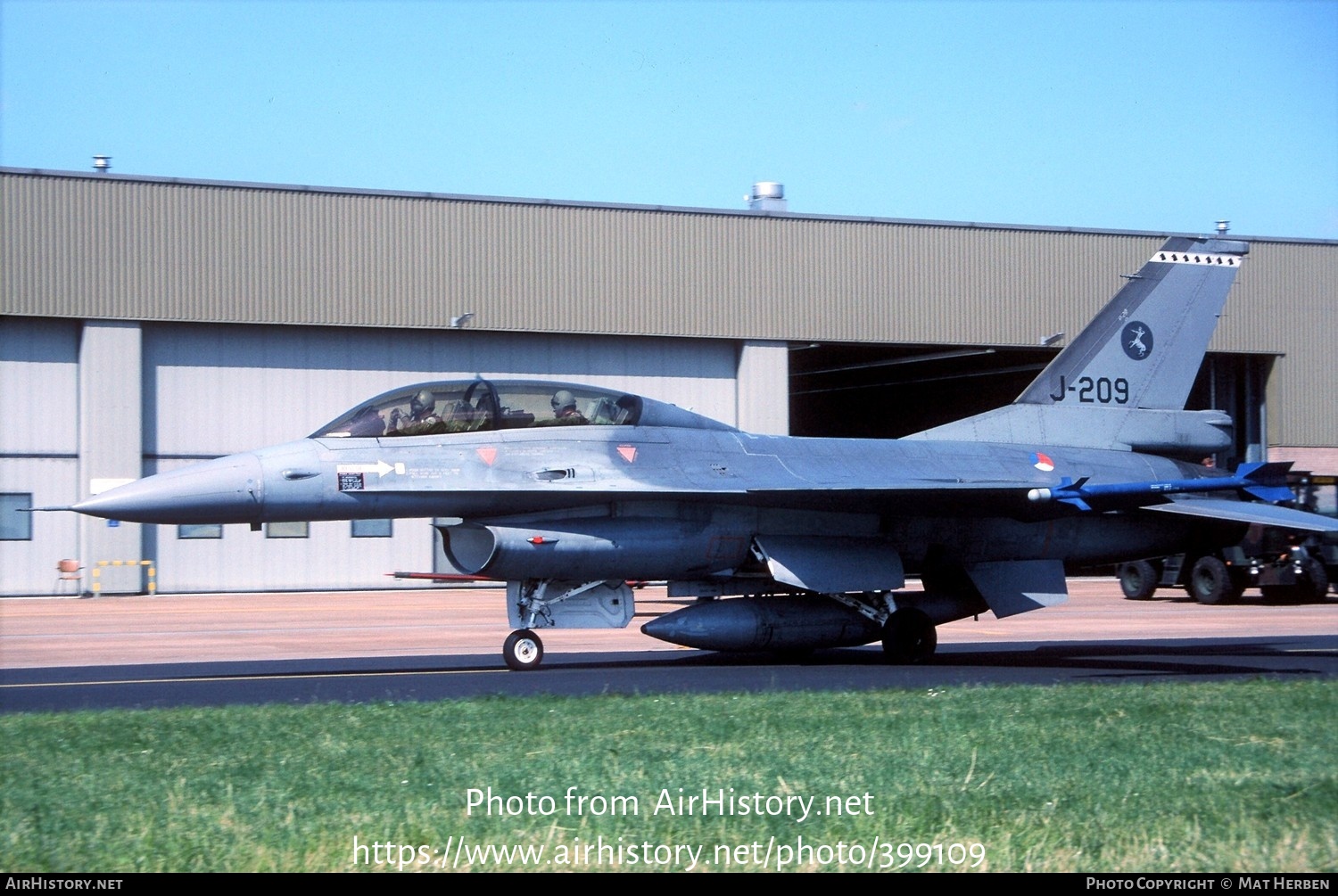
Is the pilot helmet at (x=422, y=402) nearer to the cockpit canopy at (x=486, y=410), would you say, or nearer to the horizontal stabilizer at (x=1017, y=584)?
the cockpit canopy at (x=486, y=410)

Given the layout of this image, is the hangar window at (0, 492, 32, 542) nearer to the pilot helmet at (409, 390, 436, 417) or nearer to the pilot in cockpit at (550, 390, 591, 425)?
the pilot helmet at (409, 390, 436, 417)

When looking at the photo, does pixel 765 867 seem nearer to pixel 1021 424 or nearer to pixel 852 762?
pixel 852 762

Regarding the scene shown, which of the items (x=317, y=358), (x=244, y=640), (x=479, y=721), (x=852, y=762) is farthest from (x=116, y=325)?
(x=852, y=762)

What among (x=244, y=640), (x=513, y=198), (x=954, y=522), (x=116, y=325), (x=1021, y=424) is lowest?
(x=244, y=640)

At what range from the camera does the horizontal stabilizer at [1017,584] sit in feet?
46.4

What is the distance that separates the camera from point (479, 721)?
8539mm

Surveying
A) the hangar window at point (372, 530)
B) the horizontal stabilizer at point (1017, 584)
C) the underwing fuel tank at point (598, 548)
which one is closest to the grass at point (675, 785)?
the underwing fuel tank at point (598, 548)

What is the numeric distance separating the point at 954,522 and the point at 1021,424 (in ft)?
6.89

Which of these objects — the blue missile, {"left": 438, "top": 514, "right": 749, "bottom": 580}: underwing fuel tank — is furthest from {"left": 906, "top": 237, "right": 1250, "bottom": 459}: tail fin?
{"left": 438, "top": 514, "right": 749, "bottom": 580}: underwing fuel tank

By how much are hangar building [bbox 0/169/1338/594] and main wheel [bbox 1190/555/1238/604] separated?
2.77 m

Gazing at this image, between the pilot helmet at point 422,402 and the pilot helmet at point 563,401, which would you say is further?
the pilot helmet at point 563,401

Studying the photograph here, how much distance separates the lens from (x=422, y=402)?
1232 centimetres

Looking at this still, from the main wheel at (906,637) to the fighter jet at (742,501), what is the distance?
0.03 metres

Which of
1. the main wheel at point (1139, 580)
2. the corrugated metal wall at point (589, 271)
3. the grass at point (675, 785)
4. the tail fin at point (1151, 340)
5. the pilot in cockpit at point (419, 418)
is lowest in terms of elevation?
the main wheel at point (1139, 580)
